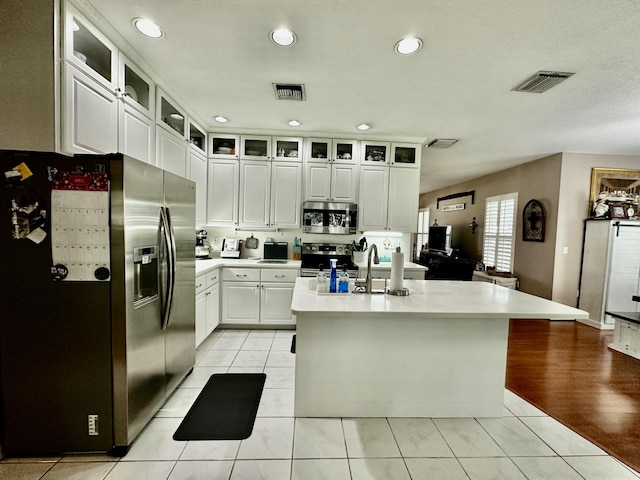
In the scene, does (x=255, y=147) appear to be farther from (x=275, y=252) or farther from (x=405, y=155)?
(x=405, y=155)

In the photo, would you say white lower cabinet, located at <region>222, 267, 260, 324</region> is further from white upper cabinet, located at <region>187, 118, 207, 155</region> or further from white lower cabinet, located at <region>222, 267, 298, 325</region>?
white upper cabinet, located at <region>187, 118, 207, 155</region>

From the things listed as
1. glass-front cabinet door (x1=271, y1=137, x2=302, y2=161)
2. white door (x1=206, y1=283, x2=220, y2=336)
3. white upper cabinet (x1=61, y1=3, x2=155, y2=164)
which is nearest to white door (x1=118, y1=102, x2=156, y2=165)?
white upper cabinet (x1=61, y1=3, x2=155, y2=164)

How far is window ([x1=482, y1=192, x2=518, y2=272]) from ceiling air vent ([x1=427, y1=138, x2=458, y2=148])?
2.29m

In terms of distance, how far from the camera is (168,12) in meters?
1.81

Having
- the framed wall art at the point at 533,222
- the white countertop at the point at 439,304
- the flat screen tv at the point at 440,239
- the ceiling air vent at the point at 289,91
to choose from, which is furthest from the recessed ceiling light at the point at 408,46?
the flat screen tv at the point at 440,239

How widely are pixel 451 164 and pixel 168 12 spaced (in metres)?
5.19

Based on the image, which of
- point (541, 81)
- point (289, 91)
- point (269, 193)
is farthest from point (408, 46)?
point (269, 193)

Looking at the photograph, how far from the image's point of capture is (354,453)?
1818 mm

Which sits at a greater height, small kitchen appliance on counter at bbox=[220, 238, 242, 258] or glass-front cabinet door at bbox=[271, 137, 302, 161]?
glass-front cabinet door at bbox=[271, 137, 302, 161]

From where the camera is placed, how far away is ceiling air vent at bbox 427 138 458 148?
414cm

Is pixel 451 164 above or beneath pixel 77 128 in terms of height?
above

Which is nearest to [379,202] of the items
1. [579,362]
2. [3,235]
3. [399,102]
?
[399,102]

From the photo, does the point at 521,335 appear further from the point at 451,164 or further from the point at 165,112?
the point at 165,112

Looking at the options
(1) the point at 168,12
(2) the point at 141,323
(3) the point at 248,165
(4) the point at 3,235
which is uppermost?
(1) the point at 168,12
